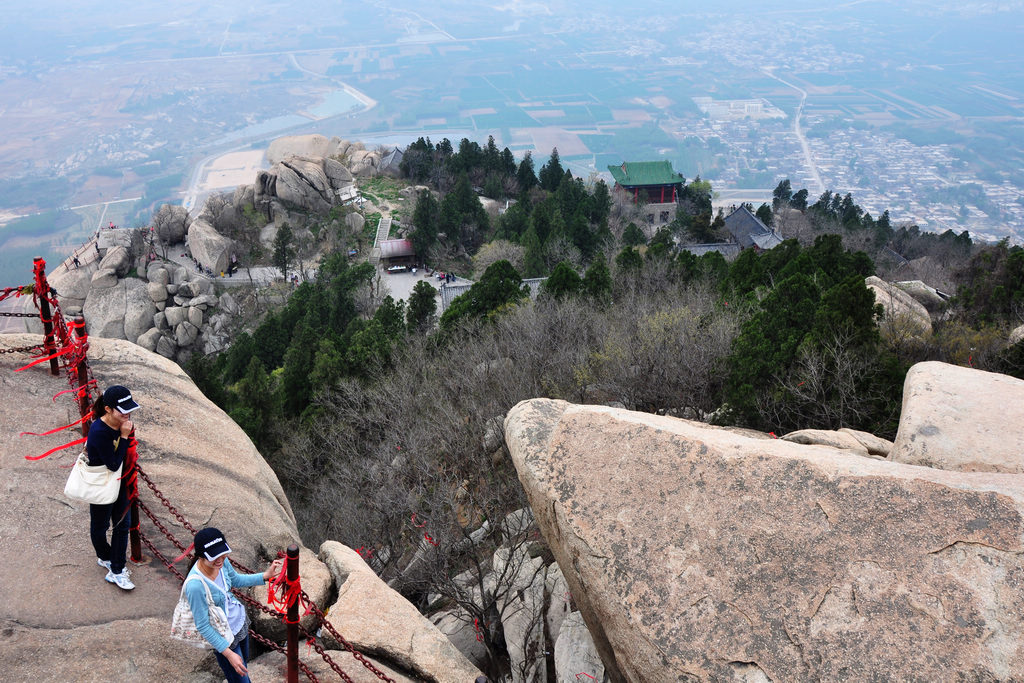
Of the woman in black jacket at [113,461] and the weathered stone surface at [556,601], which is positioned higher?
the woman in black jacket at [113,461]

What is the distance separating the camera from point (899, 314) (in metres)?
15.4

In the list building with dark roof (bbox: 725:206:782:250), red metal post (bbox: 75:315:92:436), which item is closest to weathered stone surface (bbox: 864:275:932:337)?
red metal post (bbox: 75:315:92:436)

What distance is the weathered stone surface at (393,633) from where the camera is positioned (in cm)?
594

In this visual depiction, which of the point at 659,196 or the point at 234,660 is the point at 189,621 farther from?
the point at 659,196

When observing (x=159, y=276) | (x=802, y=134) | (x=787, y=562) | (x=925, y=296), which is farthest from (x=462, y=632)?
(x=802, y=134)

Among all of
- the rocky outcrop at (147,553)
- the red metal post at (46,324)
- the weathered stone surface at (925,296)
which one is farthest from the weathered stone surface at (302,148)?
the rocky outcrop at (147,553)

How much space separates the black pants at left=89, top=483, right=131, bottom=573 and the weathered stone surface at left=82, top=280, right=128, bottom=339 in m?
30.4

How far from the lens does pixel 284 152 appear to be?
4616cm

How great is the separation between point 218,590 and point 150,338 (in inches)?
1215

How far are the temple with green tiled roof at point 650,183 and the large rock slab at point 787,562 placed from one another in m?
43.5

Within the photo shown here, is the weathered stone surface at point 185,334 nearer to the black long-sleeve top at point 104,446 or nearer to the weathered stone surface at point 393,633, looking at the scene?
the weathered stone surface at point 393,633

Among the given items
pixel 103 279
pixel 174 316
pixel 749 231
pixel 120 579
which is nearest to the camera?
pixel 120 579

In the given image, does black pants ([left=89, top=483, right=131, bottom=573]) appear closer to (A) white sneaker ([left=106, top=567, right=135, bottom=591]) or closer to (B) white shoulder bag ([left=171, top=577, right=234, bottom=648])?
(A) white sneaker ([left=106, top=567, right=135, bottom=591])

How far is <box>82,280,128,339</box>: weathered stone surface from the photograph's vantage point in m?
31.5
